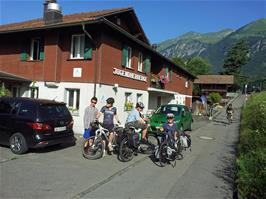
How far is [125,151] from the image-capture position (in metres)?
9.36

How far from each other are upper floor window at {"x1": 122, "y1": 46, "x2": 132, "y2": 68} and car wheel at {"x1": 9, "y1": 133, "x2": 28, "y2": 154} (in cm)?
902

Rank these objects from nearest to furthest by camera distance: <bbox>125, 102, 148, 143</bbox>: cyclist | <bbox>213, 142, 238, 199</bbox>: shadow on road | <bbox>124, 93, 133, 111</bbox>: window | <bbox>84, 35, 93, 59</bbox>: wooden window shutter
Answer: <bbox>213, 142, 238, 199</bbox>: shadow on road, <bbox>125, 102, 148, 143</bbox>: cyclist, <bbox>84, 35, 93, 59</bbox>: wooden window shutter, <bbox>124, 93, 133, 111</bbox>: window

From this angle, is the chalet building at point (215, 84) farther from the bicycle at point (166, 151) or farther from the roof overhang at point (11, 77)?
the bicycle at point (166, 151)

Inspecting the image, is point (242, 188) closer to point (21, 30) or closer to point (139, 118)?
point (139, 118)

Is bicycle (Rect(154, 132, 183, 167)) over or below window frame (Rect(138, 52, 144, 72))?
below

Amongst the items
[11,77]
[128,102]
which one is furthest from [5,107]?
[128,102]

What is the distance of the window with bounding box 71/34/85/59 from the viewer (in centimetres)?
1566

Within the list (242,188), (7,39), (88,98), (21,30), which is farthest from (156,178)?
(7,39)

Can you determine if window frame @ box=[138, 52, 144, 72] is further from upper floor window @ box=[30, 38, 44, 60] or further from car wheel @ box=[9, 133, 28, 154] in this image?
car wheel @ box=[9, 133, 28, 154]

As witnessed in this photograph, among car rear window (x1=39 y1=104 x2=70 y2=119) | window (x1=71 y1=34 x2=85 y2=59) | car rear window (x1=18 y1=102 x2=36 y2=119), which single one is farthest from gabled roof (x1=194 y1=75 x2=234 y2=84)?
car rear window (x1=18 y1=102 x2=36 y2=119)

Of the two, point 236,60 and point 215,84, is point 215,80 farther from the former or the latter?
point 236,60

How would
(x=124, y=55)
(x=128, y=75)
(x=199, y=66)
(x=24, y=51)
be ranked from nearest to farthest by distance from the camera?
(x=24, y=51) → (x=124, y=55) → (x=128, y=75) → (x=199, y=66)

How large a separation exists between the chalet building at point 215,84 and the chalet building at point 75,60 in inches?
2482

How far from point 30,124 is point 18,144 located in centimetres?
83
